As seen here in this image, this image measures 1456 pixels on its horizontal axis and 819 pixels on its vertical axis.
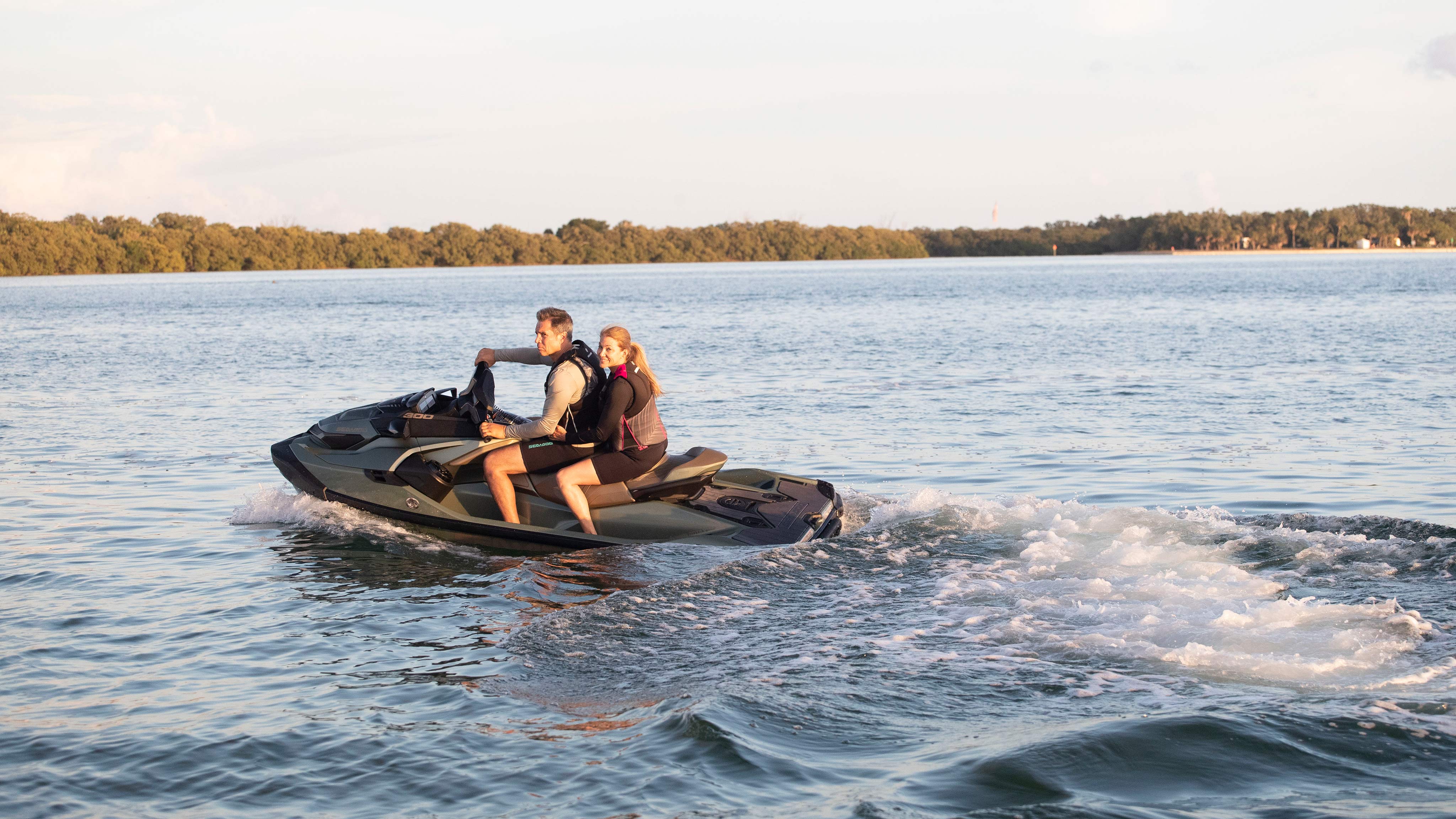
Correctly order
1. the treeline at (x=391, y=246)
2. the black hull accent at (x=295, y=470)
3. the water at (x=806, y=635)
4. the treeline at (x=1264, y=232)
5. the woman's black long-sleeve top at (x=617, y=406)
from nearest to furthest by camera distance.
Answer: the water at (x=806, y=635)
the woman's black long-sleeve top at (x=617, y=406)
the black hull accent at (x=295, y=470)
the treeline at (x=391, y=246)
the treeline at (x=1264, y=232)

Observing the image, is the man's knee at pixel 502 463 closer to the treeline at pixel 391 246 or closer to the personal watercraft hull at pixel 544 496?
the personal watercraft hull at pixel 544 496

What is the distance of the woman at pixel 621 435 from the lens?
782 cm

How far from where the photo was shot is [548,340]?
26.3 feet

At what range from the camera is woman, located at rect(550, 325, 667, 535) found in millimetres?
7824

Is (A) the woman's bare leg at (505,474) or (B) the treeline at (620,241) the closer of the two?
(A) the woman's bare leg at (505,474)

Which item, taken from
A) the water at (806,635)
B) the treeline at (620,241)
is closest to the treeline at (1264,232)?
the treeline at (620,241)

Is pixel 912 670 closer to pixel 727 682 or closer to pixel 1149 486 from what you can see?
pixel 727 682

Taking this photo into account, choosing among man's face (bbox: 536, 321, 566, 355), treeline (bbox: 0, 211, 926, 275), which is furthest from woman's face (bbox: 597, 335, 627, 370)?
treeline (bbox: 0, 211, 926, 275)

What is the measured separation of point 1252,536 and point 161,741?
6.29 metres

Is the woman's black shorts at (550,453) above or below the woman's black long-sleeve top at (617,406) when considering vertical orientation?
below

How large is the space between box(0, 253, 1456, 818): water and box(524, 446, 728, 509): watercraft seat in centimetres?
39

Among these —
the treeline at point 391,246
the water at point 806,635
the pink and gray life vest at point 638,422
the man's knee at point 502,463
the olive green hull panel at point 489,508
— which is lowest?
the water at point 806,635

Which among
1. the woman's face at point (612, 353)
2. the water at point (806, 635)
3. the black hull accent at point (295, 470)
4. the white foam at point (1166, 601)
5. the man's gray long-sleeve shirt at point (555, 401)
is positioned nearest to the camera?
the water at point (806, 635)

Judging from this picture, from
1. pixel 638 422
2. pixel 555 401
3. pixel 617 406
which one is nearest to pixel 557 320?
pixel 555 401
